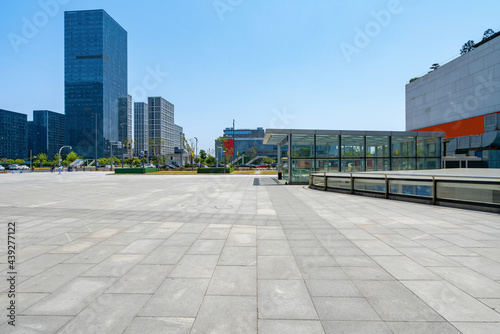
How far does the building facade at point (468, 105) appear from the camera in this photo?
1455 inches

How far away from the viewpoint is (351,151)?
21969 mm

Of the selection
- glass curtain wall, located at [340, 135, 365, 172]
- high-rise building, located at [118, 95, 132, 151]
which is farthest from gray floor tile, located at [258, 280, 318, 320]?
high-rise building, located at [118, 95, 132, 151]

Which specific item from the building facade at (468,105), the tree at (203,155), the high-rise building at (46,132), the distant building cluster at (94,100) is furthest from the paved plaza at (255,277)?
the high-rise building at (46,132)

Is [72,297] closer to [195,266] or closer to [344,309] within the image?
[195,266]

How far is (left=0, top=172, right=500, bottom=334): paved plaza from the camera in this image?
251 centimetres

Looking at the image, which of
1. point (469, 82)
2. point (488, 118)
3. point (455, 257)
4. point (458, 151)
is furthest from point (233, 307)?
point (469, 82)

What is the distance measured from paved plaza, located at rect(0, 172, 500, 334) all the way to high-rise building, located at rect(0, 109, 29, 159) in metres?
164

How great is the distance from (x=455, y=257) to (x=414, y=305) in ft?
7.40

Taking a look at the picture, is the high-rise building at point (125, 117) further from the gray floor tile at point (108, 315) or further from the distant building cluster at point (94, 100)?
the gray floor tile at point (108, 315)

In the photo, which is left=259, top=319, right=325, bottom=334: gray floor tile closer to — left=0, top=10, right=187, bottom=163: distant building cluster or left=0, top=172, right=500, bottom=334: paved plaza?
left=0, top=172, right=500, bottom=334: paved plaza

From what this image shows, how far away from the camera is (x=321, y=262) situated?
4078 mm

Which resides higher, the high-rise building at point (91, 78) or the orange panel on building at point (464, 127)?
the high-rise building at point (91, 78)

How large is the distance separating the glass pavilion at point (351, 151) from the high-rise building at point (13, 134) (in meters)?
159

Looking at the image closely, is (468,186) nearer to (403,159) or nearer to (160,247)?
(160,247)
